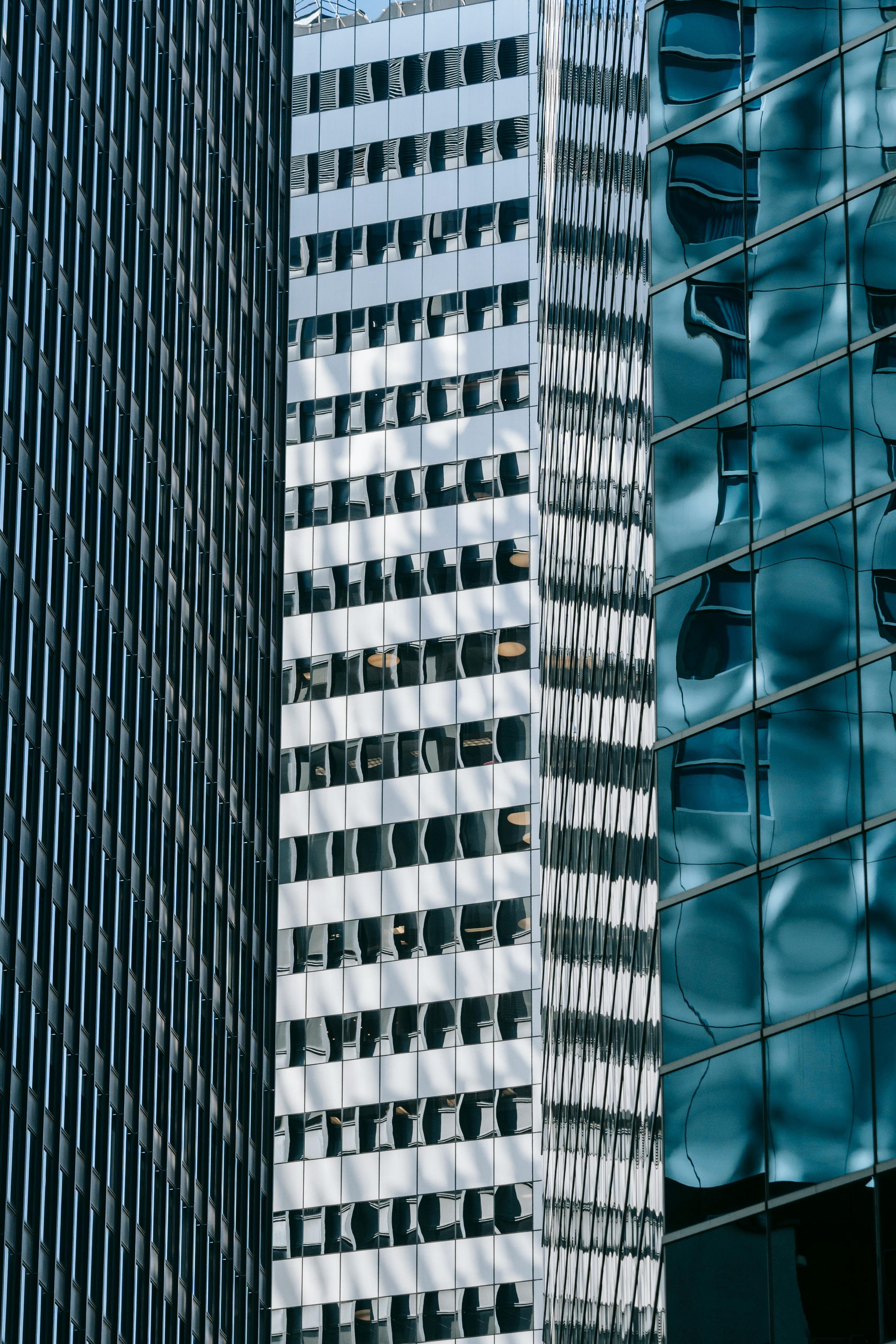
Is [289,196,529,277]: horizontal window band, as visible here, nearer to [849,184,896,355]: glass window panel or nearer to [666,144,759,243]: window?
[666,144,759,243]: window

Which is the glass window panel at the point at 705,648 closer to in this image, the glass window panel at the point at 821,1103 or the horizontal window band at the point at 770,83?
the glass window panel at the point at 821,1103

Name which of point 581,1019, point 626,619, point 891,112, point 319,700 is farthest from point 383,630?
point 891,112

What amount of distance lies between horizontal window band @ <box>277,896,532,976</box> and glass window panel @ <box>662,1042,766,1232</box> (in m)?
86.9

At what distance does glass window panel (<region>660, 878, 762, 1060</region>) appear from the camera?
31391 mm

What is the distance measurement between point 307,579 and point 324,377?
12.7 metres

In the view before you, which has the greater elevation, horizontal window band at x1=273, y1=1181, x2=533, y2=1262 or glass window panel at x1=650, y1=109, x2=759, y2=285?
glass window panel at x1=650, y1=109, x2=759, y2=285

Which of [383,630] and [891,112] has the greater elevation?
[383,630]

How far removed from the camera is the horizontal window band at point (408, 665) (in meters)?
125

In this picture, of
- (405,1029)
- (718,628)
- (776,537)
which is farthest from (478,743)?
(776,537)

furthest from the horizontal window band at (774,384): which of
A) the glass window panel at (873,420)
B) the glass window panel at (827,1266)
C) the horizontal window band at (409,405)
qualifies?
the horizontal window band at (409,405)

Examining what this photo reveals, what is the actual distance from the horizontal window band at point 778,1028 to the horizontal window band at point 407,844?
8842 cm

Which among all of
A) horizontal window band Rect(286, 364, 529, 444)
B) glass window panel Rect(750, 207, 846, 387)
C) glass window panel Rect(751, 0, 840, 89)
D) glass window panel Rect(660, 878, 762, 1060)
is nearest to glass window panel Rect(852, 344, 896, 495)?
glass window panel Rect(750, 207, 846, 387)

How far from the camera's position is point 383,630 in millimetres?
127375

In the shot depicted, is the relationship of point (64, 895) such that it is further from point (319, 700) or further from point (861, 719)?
point (861, 719)
